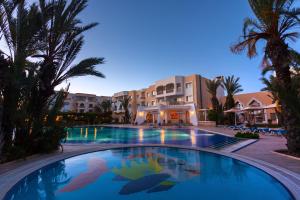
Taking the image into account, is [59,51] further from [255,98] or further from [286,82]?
[255,98]

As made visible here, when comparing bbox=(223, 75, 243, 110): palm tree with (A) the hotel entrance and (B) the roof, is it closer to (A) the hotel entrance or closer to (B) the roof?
(B) the roof

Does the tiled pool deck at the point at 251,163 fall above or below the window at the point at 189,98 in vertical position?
below

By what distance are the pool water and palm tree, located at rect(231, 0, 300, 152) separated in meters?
3.00

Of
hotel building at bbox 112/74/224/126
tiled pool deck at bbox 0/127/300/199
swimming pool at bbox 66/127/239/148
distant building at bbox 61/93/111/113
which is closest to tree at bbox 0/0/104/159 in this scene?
tiled pool deck at bbox 0/127/300/199

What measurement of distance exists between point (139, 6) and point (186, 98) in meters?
25.7

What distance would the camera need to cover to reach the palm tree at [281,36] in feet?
26.8

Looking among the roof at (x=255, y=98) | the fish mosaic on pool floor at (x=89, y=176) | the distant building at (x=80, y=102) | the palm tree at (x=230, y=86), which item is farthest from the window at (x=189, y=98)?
the distant building at (x=80, y=102)

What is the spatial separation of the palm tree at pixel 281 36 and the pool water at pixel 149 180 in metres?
3.00

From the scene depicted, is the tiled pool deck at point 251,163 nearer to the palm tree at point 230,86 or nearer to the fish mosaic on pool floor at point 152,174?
the fish mosaic on pool floor at point 152,174

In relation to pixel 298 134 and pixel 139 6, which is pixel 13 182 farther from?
pixel 139 6

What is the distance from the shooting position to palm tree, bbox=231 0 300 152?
818cm

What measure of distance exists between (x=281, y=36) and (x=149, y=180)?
8.78 metres

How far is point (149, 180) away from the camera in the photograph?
666 cm

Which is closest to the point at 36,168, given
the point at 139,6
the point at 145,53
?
the point at 139,6
